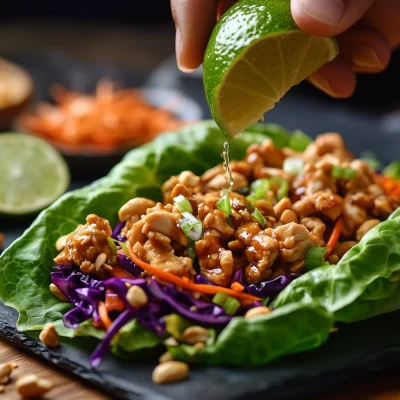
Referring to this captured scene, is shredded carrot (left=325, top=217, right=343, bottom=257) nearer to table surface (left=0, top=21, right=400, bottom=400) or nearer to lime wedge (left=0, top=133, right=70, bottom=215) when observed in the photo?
lime wedge (left=0, top=133, right=70, bottom=215)

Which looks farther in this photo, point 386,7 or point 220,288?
point 386,7

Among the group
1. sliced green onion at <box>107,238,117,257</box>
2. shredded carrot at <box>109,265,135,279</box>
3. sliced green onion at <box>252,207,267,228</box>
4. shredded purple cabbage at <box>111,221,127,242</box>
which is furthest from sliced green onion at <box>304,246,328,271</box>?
shredded purple cabbage at <box>111,221,127,242</box>

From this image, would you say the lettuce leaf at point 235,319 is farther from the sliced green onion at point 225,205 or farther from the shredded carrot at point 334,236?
the sliced green onion at point 225,205

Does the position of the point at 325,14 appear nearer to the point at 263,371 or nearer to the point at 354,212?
the point at 354,212

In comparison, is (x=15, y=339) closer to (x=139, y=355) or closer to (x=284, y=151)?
(x=139, y=355)

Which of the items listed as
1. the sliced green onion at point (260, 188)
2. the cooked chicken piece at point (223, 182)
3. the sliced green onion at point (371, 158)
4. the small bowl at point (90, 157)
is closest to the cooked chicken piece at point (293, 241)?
the sliced green onion at point (260, 188)

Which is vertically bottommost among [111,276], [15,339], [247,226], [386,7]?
[15,339]

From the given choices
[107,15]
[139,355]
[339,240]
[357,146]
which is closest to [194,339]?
[139,355]
